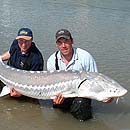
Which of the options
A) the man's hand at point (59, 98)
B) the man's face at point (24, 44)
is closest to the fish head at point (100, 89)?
the man's hand at point (59, 98)

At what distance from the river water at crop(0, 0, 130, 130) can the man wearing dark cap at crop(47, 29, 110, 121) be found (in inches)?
6.4

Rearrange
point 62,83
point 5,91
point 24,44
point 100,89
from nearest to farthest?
point 100,89
point 62,83
point 24,44
point 5,91

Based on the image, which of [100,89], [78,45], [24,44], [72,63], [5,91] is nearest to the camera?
[100,89]

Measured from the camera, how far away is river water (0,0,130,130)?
17.2 ft

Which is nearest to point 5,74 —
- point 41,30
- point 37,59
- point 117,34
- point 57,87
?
point 37,59

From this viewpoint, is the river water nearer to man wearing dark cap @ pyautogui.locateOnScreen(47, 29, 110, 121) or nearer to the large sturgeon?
man wearing dark cap @ pyautogui.locateOnScreen(47, 29, 110, 121)

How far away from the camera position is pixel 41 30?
37.1 feet

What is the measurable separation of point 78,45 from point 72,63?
4.55 m

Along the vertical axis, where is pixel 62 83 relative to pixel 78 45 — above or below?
above

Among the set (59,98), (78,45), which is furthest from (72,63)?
(78,45)

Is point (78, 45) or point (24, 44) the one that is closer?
point (24, 44)

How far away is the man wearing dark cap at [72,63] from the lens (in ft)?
16.6

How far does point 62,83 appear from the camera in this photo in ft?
16.4

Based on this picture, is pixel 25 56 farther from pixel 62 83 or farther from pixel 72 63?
pixel 62 83
